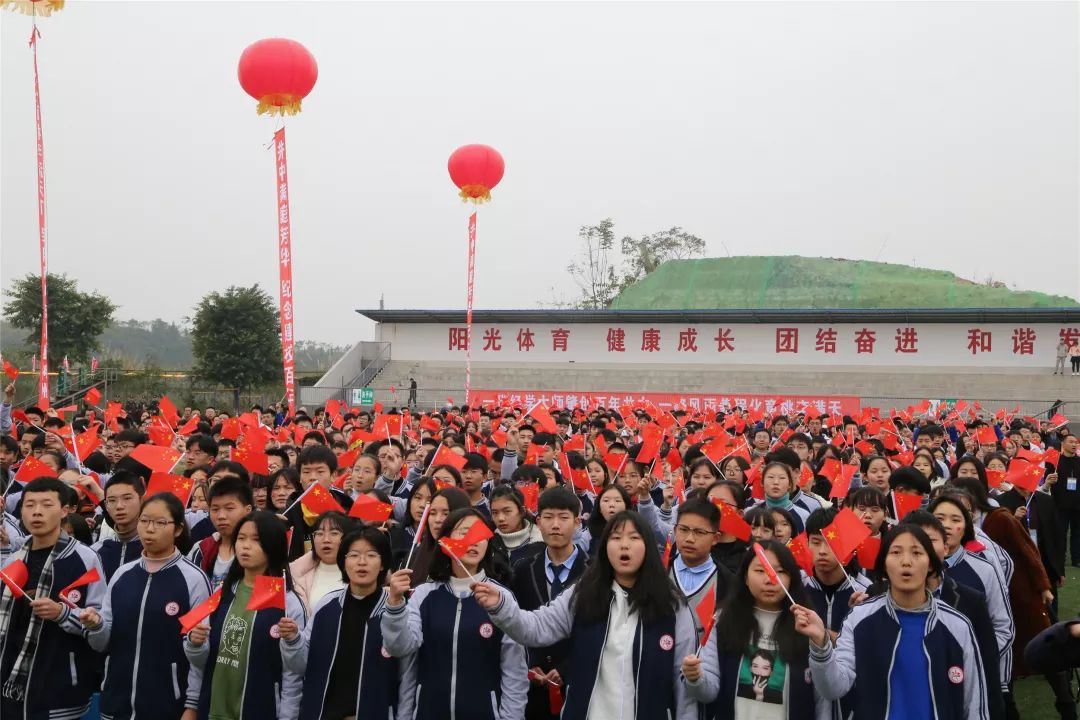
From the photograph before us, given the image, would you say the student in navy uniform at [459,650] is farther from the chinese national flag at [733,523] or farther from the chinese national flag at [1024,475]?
the chinese national flag at [1024,475]

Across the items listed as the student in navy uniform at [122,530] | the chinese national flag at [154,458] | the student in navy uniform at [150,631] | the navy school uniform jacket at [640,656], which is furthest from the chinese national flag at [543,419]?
the navy school uniform jacket at [640,656]

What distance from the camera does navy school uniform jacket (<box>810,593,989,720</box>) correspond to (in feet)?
9.21

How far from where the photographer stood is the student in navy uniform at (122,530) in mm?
3998

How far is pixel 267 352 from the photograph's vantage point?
26.6 metres

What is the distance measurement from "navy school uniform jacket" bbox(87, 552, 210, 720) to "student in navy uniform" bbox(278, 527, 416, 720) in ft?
1.47

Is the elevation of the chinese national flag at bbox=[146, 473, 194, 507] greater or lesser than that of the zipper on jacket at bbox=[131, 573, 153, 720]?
greater

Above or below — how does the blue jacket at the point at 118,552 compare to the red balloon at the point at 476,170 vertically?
below

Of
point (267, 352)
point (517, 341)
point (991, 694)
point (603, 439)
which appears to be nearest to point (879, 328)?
point (517, 341)

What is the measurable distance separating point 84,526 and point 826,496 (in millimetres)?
4813

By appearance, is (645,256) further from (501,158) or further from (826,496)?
(826,496)

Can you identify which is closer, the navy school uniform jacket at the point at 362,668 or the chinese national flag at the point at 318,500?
the navy school uniform jacket at the point at 362,668

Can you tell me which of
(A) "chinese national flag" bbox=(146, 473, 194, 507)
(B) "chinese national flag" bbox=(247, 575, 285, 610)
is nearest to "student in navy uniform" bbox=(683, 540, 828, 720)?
(B) "chinese national flag" bbox=(247, 575, 285, 610)

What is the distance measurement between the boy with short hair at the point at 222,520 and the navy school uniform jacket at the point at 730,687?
2.06 m

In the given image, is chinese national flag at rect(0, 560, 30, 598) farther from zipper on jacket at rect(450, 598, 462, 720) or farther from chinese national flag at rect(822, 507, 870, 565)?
chinese national flag at rect(822, 507, 870, 565)
